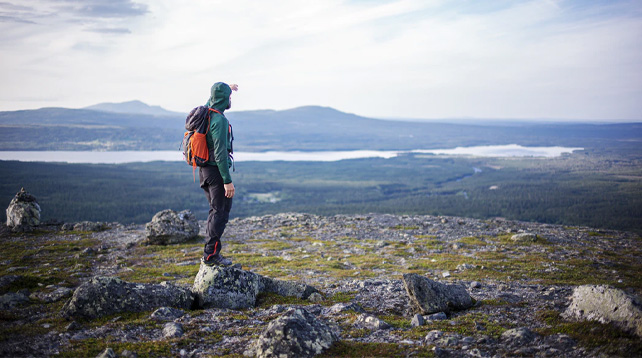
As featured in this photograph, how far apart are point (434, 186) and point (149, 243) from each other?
152 metres

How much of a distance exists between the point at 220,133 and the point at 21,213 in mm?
26798

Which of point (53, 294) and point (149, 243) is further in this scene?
point (149, 243)

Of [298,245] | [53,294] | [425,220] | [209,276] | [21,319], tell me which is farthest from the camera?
[425,220]

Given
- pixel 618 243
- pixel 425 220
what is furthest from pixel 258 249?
pixel 618 243

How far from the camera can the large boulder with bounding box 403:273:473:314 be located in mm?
9492

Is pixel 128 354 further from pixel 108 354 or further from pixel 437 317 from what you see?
pixel 437 317

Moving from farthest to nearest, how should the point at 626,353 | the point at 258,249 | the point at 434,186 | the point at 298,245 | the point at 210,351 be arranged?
the point at 434,186 < the point at 298,245 < the point at 258,249 < the point at 210,351 < the point at 626,353

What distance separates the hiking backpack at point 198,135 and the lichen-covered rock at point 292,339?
5.27 m

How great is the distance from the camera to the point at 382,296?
1139cm

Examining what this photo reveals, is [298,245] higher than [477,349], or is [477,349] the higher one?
[477,349]

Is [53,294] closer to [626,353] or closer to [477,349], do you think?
[477,349]

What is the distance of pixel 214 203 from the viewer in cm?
1052

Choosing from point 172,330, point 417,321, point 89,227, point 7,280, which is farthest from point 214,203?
point 89,227

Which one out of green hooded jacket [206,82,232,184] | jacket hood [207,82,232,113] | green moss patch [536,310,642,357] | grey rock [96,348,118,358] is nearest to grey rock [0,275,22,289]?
grey rock [96,348,118,358]
